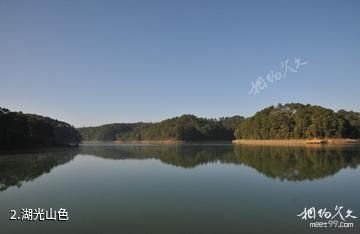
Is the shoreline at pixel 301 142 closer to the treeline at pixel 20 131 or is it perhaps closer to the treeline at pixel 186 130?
the treeline at pixel 186 130

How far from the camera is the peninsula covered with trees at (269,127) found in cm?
6259

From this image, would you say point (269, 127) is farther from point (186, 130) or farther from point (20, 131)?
point (20, 131)

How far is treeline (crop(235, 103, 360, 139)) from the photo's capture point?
61.7m

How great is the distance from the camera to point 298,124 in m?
67.9

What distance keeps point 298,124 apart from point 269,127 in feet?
33.0

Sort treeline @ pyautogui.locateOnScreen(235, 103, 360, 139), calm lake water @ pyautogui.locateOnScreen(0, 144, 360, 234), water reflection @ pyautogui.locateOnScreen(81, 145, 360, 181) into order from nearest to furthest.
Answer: calm lake water @ pyautogui.locateOnScreen(0, 144, 360, 234)
water reflection @ pyautogui.locateOnScreen(81, 145, 360, 181)
treeline @ pyautogui.locateOnScreen(235, 103, 360, 139)

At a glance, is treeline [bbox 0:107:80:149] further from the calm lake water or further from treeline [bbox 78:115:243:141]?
treeline [bbox 78:115:243:141]

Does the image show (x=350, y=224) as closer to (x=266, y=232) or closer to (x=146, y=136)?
(x=266, y=232)

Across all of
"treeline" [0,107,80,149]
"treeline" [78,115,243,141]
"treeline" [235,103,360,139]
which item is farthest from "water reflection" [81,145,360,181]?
"treeline" [78,115,243,141]

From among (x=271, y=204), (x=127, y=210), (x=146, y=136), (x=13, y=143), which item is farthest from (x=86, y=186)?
(x=146, y=136)

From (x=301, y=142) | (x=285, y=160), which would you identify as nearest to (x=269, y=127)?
(x=301, y=142)

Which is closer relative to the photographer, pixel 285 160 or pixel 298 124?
pixel 285 160

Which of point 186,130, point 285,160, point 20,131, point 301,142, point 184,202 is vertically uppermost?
point 186,130

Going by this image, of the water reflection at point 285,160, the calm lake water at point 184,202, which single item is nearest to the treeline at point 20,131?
the water reflection at point 285,160
